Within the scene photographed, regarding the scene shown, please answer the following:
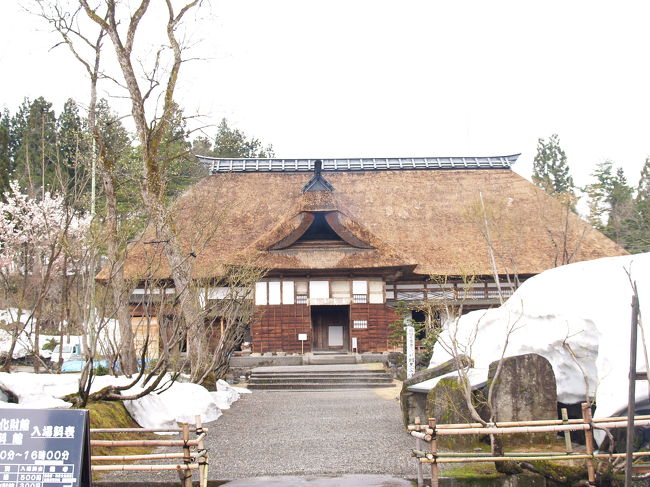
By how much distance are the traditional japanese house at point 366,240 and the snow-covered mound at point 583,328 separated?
9.21 meters

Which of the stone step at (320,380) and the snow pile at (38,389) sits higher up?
the snow pile at (38,389)

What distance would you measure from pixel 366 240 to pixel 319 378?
6132 millimetres

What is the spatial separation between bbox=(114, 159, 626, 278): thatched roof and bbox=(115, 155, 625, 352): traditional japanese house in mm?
55

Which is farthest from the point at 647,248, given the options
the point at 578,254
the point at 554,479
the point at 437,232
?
the point at 554,479

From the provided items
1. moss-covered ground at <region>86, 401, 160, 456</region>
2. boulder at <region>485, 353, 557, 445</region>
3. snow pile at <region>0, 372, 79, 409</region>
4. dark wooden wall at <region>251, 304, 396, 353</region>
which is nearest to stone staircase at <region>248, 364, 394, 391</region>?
dark wooden wall at <region>251, 304, 396, 353</region>

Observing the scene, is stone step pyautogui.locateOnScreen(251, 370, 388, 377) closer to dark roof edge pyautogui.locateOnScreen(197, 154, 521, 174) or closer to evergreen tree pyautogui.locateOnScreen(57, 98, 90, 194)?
evergreen tree pyautogui.locateOnScreen(57, 98, 90, 194)

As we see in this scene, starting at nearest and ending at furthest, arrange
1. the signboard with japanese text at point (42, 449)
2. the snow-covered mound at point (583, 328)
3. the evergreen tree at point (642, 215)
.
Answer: the signboard with japanese text at point (42, 449) < the snow-covered mound at point (583, 328) < the evergreen tree at point (642, 215)

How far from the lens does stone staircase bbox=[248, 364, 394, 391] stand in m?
18.7

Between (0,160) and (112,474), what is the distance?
104ft

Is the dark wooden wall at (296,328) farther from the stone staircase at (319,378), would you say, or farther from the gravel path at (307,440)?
the gravel path at (307,440)

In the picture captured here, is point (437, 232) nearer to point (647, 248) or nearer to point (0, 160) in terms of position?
point (647, 248)

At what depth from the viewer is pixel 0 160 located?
3444 cm

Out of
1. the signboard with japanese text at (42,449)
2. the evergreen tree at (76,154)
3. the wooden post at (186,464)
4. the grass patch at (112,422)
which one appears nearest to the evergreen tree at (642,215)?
the evergreen tree at (76,154)

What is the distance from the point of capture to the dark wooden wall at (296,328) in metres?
23.0
